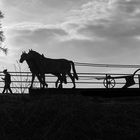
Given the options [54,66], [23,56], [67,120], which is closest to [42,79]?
[54,66]

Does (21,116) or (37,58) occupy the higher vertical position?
(37,58)

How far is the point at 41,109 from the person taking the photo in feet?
41.9

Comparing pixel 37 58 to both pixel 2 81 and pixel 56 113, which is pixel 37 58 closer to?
pixel 2 81

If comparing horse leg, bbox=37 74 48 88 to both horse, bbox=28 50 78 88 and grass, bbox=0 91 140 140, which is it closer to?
horse, bbox=28 50 78 88

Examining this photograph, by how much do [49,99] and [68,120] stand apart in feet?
5.65

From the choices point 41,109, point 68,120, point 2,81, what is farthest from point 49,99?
point 2,81

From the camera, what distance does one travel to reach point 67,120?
12.0 metres

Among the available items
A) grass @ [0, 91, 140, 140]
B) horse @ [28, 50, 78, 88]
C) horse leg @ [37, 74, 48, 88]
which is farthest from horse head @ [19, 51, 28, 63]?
grass @ [0, 91, 140, 140]

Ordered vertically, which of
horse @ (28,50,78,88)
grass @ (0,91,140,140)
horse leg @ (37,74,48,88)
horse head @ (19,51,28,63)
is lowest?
grass @ (0,91,140,140)

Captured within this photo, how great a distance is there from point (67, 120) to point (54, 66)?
310 inches

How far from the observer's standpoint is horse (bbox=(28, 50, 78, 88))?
1922 centimetres

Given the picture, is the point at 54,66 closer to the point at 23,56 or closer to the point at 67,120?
the point at 23,56

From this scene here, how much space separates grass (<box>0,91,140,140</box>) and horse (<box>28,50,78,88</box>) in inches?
209

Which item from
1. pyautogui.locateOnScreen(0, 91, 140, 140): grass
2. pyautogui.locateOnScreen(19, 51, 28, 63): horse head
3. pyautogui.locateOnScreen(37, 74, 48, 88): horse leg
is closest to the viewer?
pyautogui.locateOnScreen(0, 91, 140, 140): grass
